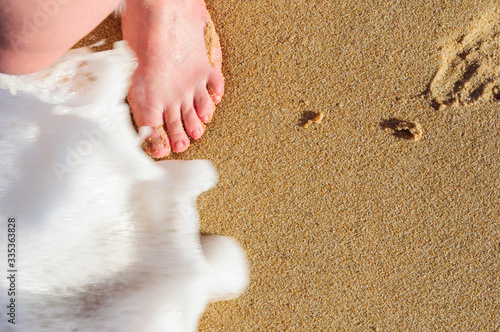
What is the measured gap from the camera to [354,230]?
5.05 feet

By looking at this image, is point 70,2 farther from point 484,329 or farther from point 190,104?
point 484,329

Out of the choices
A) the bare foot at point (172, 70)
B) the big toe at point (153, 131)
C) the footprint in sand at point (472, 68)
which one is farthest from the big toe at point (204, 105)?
the footprint in sand at point (472, 68)

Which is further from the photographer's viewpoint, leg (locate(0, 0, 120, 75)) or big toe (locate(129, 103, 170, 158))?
big toe (locate(129, 103, 170, 158))

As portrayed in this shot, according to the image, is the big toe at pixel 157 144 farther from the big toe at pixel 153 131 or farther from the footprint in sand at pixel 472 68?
the footprint in sand at pixel 472 68

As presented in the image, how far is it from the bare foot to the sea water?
0.07 meters

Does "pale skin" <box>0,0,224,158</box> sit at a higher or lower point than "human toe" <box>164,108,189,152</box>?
higher

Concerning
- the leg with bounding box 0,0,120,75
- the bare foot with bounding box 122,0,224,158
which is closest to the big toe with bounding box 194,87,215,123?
the bare foot with bounding box 122,0,224,158

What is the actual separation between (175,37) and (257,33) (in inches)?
11.8

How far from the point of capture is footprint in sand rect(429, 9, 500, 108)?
1.51 m

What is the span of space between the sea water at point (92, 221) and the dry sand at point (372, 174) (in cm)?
20

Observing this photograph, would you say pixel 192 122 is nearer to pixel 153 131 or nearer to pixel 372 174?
pixel 153 131

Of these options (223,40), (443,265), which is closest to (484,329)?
(443,265)

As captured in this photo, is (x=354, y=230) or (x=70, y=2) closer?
(x=70, y=2)

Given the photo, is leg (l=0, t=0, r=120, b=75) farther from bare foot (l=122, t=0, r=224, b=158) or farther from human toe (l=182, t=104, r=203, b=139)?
human toe (l=182, t=104, r=203, b=139)
